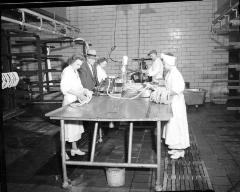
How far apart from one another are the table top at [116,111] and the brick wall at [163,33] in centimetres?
528

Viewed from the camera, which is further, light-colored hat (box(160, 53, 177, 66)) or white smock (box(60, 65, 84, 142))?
light-colored hat (box(160, 53, 177, 66))

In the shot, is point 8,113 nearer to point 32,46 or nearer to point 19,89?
point 19,89

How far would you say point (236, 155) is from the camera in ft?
14.4

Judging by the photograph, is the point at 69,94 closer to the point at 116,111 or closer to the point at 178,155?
the point at 116,111

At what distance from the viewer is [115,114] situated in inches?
130

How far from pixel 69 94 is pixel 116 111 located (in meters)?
1.16

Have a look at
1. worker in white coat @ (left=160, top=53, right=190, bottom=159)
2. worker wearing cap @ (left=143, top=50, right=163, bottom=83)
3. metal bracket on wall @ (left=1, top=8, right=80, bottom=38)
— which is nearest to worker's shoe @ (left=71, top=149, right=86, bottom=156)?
worker in white coat @ (left=160, top=53, right=190, bottom=159)

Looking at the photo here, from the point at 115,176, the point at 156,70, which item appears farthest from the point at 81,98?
the point at 156,70

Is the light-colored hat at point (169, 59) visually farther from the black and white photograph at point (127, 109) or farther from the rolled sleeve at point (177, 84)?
the rolled sleeve at point (177, 84)

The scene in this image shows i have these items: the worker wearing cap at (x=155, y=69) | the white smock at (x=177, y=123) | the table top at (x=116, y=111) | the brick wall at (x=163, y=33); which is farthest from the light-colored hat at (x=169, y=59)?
the brick wall at (x=163, y=33)

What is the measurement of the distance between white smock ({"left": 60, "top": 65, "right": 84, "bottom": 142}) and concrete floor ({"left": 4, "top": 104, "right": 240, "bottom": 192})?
0.51 m

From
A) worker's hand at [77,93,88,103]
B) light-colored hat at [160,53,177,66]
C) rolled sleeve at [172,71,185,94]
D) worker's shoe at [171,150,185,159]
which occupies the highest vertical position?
light-colored hat at [160,53,177,66]

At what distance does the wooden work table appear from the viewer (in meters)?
3.13

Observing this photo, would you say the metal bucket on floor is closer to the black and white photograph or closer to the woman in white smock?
the black and white photograph
